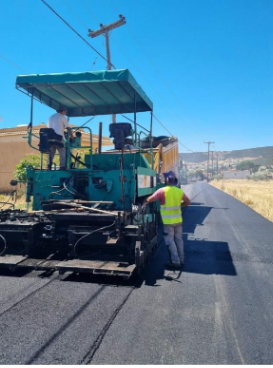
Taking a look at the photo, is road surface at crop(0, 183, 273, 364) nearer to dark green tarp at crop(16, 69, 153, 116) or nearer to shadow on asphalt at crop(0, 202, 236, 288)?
shadow on asphalt at crop(0, 202, 236, 288)

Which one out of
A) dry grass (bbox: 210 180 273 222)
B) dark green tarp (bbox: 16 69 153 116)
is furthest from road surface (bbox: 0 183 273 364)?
dry grass (bbox: 210 180 273 222)

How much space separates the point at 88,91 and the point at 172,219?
3.35 meters

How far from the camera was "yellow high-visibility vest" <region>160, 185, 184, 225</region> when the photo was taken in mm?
5379

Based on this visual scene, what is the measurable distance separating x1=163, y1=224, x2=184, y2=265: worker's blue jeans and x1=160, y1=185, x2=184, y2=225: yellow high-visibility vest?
10cm

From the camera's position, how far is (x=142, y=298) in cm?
400

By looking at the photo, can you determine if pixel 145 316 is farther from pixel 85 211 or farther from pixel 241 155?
pixel 241 155

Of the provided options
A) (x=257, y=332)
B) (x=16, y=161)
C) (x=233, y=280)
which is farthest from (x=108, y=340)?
(x=16, y=161)

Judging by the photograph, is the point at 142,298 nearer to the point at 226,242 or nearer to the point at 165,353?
the point at 165,353

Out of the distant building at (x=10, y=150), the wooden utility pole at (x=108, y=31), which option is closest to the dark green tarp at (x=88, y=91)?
the wooden utility pole at (x=108, y=31)

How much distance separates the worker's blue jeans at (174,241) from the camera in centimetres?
531

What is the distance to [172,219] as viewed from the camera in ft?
17.6

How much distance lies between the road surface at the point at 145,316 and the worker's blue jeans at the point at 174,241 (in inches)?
9.0

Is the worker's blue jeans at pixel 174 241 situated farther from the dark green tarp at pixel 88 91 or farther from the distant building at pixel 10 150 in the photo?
the distant building at pixel 10 150

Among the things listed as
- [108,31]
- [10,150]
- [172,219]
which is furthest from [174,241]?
[10,150]
